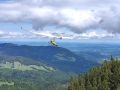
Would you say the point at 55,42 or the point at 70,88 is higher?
the point at 55,42

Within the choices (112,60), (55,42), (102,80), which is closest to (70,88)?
(102,80)

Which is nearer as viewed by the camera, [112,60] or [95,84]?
[95,84]

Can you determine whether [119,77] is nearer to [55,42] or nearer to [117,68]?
[117,68]

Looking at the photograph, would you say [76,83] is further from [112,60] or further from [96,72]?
[112,60]

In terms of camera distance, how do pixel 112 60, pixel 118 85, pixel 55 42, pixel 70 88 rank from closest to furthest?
pixel 55 42 → pixel 118 85 → pixel 70 88 → pixel 112 60

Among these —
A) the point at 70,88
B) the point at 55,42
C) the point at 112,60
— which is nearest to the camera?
the point at 55,42

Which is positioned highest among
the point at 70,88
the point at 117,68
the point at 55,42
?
the point at 55,42
